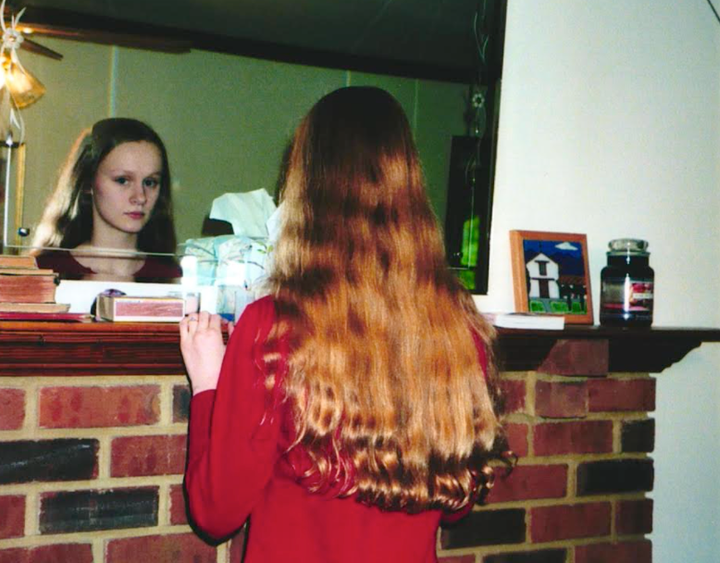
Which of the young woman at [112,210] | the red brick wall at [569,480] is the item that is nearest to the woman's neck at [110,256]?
the young woman at [112,210]

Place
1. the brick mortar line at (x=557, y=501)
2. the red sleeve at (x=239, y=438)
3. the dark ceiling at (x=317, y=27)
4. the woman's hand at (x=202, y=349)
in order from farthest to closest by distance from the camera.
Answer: the brick mortar line at (x=557, y=501), the dark ceiling at (x=317, y=27), the woman's hand at (x=202, y=349), the red sleeve at (x=239, y=438)

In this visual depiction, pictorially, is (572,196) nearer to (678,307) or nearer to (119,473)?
(678,307)

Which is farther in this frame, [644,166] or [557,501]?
[644,166]

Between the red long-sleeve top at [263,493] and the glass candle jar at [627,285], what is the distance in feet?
2.17

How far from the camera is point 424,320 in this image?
0.89 meters

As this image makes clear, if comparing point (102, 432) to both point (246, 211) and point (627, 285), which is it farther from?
point (627, 285)

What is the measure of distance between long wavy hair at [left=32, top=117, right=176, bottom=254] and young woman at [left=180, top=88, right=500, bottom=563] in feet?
0.97

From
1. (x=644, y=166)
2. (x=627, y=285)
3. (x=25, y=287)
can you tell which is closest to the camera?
(x=25, y=287)

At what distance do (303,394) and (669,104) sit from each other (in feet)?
4.01

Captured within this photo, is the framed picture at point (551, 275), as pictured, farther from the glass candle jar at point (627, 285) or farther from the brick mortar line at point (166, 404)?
the brick mortar line at point (166, 404)

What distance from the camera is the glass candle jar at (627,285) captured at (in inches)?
52.2

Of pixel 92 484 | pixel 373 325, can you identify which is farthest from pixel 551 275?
pixel 92 484

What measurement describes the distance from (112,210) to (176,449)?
17.6 inches

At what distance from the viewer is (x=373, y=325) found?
0.86 meters
